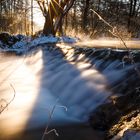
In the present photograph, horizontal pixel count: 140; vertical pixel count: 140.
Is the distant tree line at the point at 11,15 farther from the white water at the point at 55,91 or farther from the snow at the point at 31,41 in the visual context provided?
the white water at the point at 55,91

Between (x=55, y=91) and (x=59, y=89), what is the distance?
83 millimetres

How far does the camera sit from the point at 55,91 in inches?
285

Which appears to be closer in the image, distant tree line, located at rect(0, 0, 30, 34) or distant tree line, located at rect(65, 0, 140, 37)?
distant tree line, located at rect(65, 0, 140, 37)

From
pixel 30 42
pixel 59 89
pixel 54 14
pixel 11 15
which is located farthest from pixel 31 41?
pixel 11 15

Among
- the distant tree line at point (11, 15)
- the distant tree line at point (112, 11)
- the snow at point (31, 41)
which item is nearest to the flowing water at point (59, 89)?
the snow at point (31, 41)

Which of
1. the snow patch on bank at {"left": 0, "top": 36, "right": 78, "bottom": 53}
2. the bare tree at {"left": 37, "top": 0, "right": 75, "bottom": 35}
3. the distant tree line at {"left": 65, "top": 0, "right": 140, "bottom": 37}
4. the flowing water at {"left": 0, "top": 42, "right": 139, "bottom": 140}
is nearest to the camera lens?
the flowing water at {"left": 0, "top": 42, "right": 139, "bottom": 140}

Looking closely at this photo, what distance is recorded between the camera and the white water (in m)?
5.53

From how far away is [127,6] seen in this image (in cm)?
3319

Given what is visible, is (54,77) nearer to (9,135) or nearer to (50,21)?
(9,135)

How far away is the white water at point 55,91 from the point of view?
5531 mm

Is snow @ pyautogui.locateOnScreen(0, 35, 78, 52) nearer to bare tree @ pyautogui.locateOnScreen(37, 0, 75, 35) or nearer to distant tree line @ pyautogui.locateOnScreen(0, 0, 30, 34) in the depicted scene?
bare tree @ pyautogui.locateOnScreen(37, 0, 75, 35)

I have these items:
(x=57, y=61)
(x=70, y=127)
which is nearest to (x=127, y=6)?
(x=57, y=61)

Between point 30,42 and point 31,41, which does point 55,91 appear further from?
point 31,41

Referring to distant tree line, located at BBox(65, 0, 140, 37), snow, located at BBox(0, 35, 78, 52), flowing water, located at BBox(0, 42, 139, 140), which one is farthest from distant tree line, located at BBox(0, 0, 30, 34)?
flowing water, located at BBox(0, 42, 139, 140)
